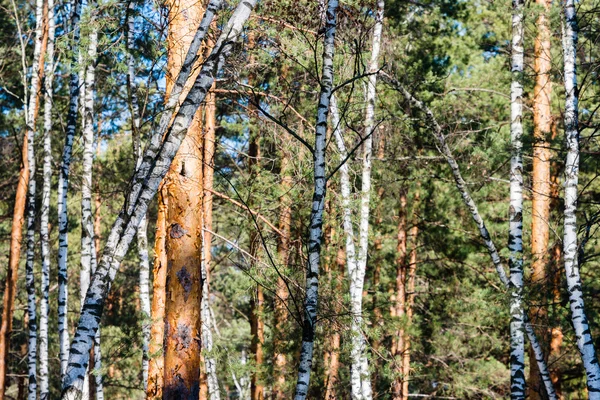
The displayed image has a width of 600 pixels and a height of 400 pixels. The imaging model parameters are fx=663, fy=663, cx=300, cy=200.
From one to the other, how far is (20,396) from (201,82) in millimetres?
14974

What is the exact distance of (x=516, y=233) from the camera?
8.32 meters

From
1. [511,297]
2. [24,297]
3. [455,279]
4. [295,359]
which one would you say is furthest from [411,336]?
[24,297]

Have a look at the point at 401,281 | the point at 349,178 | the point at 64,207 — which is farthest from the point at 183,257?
the point at 401,281

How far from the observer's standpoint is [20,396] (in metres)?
17.0

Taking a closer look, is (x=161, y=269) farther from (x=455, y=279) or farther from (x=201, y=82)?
(x=455, y=279)

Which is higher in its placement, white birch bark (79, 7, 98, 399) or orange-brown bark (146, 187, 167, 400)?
white birch bark (79, 7, 98, 399)

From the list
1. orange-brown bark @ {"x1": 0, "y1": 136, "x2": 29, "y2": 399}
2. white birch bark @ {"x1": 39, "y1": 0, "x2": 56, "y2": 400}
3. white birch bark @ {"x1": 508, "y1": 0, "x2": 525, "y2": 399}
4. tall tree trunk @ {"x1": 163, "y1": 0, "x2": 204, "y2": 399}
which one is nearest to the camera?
tall tree trunk @ {"x1": 163, "y1": 0, "x2": 204, "y2": 399}

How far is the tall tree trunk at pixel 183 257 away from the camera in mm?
6434

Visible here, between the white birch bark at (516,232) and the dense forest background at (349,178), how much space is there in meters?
0.19

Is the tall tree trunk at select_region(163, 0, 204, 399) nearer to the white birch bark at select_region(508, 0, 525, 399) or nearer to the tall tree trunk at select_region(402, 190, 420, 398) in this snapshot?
the white birch bark at select_region(508, 0, 525, 399)

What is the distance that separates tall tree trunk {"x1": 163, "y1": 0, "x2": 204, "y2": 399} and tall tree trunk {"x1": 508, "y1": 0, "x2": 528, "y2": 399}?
380 cm

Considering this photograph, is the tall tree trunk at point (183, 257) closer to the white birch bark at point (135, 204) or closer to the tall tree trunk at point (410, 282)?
the white birch bark at point (135, 204)

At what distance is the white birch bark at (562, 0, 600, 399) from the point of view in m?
7.53

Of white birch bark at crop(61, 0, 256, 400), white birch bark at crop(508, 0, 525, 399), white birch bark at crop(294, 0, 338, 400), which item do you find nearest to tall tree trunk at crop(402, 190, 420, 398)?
white birch bark at crop(508, 0, 525, 399)
